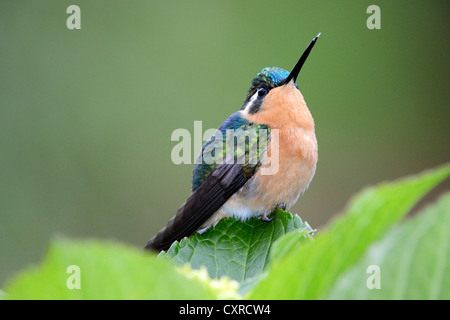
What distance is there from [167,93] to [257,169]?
505 cm

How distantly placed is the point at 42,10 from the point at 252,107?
18.0ft

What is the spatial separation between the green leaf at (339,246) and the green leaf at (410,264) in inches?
1.6

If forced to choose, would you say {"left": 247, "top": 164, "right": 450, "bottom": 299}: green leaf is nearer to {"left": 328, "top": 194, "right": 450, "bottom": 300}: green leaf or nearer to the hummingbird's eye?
{"left": 328, "top": 194, "right": 450, "bottom": 300}: green leaf

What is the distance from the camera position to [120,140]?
Answer: 7.75 m

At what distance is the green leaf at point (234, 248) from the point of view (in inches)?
53.3

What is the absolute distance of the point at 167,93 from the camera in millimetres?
7852

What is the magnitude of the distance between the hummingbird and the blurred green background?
4.19 metres

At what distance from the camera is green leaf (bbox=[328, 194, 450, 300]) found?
1.89ft

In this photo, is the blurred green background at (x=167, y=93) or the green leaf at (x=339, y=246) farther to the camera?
the blurred green background at (x=167, y=93)

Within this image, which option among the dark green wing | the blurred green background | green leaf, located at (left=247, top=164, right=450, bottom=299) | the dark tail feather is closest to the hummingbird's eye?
the dark green wing

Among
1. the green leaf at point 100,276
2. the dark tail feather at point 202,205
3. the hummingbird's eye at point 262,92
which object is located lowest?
the dark tail feather at point 202,205

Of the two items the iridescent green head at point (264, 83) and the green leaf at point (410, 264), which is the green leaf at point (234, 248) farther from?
the iridescent green head at point (264, 83)

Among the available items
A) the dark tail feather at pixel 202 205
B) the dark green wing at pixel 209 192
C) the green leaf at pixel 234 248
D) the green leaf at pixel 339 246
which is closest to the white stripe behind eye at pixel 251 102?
the dark green wing at pixel 209 192

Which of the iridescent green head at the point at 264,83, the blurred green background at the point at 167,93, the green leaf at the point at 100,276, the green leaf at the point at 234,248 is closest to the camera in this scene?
the green leaf at the point at 100,276
